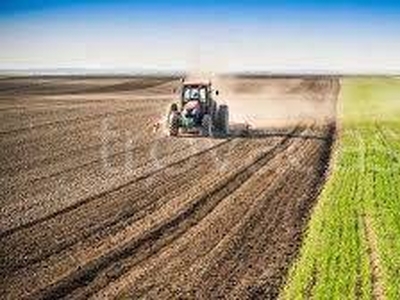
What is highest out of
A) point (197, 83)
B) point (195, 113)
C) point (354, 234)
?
point (197, 83)

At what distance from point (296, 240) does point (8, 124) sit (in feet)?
80.4

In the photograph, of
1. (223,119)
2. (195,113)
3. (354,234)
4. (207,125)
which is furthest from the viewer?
(223,119)

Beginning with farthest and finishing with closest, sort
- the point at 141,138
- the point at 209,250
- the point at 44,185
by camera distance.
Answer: the point at 141,138 → the point at 44,185 → the point at 209,250

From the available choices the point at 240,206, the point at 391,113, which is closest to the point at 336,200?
the point at 240,206

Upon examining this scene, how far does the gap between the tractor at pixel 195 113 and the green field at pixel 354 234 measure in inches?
199

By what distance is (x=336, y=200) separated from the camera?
710 inches

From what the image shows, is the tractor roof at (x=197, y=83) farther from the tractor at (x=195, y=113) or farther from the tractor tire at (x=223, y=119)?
the tractor tire at (x=223, y=119)

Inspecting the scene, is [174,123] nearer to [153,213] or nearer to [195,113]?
[195,113]

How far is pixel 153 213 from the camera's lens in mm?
16344

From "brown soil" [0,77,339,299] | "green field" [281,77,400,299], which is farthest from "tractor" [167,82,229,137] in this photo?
"green field" [281,77,400,299]

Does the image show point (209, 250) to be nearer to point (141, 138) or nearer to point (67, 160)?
point (67, 160)

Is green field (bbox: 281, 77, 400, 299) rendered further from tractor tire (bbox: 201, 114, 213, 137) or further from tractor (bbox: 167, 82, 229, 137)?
tractor (bbox: 167, 82, 229, 137)

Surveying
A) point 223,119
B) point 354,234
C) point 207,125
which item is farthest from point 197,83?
point 354,234

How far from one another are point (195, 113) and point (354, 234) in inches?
592
